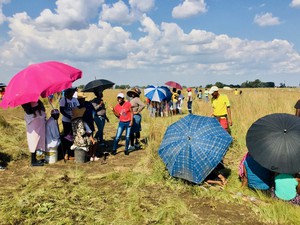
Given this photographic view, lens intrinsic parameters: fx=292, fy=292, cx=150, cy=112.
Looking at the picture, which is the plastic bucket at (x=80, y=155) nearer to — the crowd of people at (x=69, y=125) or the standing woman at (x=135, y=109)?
the crowd of people at (x=69, y=125)

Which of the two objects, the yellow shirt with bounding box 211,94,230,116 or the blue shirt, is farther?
the yellow shirt with bounding box 211,94,230,116

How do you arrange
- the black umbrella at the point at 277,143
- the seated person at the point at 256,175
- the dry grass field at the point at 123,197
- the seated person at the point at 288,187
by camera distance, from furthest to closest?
1. the seated person at the point at 256,175
2. the seated person at the point at 288,187
3. the dry grass field at the point at 123,197
4. the black umbrella at the point at 277,143

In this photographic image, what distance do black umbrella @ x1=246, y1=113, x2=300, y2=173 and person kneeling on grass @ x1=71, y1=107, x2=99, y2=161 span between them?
3.81 metres

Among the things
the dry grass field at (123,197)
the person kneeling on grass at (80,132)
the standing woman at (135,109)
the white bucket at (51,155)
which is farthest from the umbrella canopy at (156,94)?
the white bucket at (51,155)

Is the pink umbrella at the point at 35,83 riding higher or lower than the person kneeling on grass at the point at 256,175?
higher

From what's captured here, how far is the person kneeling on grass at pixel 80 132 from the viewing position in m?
6.64

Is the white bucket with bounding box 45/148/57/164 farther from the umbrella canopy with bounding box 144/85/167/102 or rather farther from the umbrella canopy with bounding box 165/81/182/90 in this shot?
the umbrella canopy with bounding box 165/81/182/90

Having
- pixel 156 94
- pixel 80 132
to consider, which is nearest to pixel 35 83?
pixel 80 132

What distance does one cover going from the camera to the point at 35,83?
5.81 metres

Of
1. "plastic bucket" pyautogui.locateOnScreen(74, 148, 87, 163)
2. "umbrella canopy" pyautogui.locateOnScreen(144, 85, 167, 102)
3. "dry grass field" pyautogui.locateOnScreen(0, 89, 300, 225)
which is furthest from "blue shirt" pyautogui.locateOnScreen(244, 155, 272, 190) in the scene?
"umbrella canopy" pyautogui.locateOnScreen(144, 85, 167, 102)

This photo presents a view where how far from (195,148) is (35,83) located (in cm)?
339

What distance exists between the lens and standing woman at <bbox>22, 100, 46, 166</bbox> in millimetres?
6484

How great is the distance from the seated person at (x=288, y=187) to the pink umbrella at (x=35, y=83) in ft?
14.2

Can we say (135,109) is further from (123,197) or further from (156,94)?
(156,94)
